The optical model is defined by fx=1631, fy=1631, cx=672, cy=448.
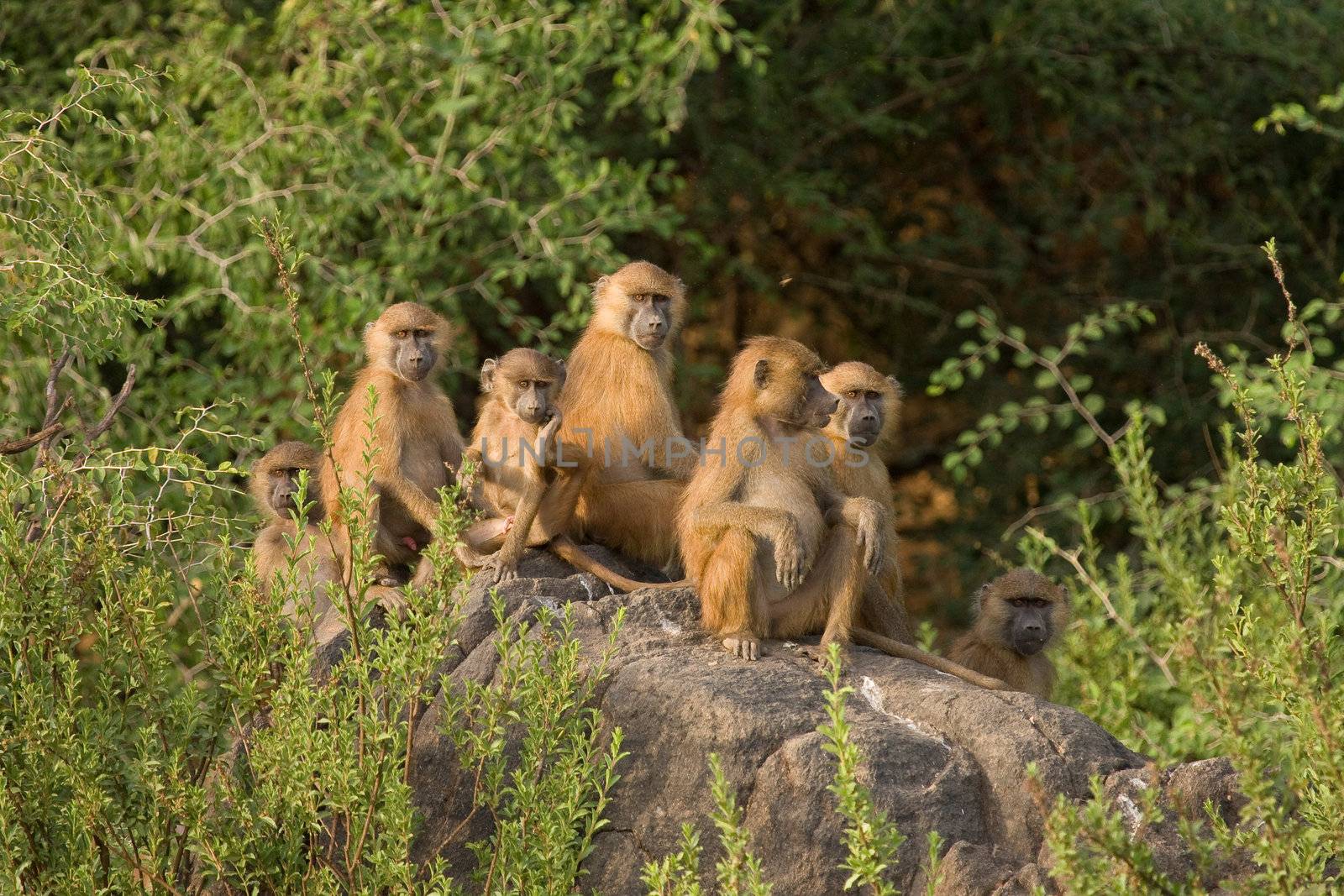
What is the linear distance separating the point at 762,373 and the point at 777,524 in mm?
616

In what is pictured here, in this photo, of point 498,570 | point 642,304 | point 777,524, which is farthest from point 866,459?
point 498,570

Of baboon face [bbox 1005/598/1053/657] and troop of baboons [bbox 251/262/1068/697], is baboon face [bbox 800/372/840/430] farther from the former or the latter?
baboon face [bbox 1005/598/1053/657]

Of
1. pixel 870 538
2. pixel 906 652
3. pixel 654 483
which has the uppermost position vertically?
pixel 870 538

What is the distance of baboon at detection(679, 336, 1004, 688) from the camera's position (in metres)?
5.31

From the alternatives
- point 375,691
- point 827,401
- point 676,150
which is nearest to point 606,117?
point 676,150

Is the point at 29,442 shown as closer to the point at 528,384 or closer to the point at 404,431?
the point at 404,431

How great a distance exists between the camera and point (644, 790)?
15.7ft

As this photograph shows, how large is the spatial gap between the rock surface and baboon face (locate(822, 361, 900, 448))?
1.02m

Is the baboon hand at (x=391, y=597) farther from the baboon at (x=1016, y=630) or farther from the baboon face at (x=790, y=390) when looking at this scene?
the baboon at (x=1016, y=630)

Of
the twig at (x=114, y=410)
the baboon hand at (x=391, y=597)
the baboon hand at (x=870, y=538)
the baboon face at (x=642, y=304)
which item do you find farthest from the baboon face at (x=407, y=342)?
the baboon hand at (x=870, y=538)

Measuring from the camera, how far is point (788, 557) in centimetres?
532

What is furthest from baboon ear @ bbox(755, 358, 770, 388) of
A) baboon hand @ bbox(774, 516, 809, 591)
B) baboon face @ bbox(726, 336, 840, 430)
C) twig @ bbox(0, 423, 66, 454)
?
twig @ bbox(0, 423, 66, 454)

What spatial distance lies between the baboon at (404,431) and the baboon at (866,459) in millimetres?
1473

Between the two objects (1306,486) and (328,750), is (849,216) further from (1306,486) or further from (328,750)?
(328,750)
